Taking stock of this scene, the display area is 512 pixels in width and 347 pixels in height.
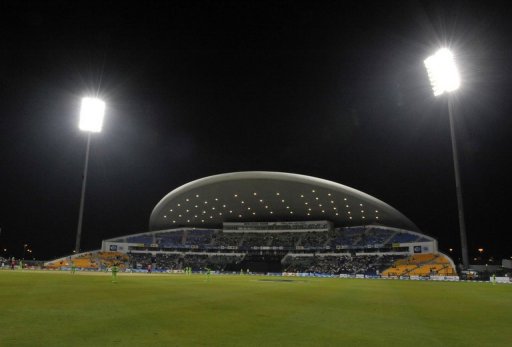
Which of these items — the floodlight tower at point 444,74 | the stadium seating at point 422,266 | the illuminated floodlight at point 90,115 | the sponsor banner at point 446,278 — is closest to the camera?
the floodlight tower at point 444,74

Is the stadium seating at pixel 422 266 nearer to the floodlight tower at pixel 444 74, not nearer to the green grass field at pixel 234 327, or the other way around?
the floodlight tower at pixel 444 74

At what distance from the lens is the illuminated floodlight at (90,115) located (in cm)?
4488

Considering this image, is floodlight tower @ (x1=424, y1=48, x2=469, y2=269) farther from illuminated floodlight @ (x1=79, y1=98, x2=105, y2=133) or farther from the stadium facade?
illuminated floodlight @ (x1=79, y1=98, x2=105, y2=133)

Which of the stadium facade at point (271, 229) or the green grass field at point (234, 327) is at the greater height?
the stadium facade at point (271, 229)

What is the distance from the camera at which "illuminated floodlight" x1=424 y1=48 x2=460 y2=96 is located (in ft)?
119

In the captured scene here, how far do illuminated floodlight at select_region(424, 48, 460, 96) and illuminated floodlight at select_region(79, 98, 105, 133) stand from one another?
38.0 metres

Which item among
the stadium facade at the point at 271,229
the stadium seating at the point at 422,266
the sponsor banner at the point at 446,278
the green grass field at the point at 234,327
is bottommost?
the sponsor banner at the point at 446,278

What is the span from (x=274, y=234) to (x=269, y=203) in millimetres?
12792

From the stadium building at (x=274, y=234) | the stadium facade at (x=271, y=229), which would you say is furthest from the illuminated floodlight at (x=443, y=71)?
the stadium facade at (x=271, y=229)

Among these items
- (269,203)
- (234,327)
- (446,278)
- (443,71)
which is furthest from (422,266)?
(234,327)

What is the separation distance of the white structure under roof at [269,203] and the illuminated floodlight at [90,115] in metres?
27.0

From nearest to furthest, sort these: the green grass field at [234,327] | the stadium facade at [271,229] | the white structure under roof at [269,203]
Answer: the green grass field at [234,327], the white structure under roof at [269,203], the stadium facade at [271,229]

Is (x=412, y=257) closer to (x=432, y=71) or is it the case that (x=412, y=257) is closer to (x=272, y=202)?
(x=272, y=202)

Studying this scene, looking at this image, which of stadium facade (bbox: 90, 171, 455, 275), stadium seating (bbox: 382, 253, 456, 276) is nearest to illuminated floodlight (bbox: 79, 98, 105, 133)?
stadium facade (bbox: 90, 171, 455, 275)
